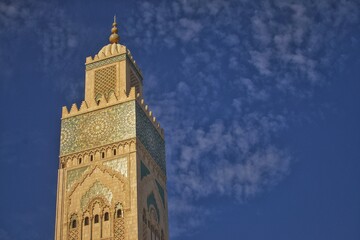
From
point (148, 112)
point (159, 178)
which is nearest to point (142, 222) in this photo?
point (159, 178)

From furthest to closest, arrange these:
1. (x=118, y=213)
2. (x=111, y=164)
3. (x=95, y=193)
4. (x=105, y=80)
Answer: (x=105, y=80), (x=111, y=164), (x=95, y=193), (x=118, y=213)

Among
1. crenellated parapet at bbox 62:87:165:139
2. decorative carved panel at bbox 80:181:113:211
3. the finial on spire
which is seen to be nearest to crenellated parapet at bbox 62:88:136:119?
crenellated parapet at bbox 62:87:165:139

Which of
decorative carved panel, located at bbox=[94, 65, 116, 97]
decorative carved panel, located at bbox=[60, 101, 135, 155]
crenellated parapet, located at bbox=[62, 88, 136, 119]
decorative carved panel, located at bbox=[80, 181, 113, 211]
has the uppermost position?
decorative carved panel, located at bbox=[94, 65, 116, 97]

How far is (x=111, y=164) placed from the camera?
877 inches

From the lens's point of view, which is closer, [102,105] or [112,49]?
[102,105]

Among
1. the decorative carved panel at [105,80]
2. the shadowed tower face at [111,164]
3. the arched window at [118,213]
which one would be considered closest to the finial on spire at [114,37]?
the shadowed tower face at [111,164]

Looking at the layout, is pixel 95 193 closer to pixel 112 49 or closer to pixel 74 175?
pixel 74 175

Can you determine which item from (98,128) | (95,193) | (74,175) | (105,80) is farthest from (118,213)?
(105,80)

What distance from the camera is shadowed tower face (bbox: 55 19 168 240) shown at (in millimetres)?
21391

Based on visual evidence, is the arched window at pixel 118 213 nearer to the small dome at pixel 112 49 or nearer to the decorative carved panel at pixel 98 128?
the decorative carved panel at pixel 98 128

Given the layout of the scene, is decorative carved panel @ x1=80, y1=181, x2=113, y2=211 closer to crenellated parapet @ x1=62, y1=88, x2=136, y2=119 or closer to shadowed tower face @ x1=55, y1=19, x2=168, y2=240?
shadowed tower face @ x1=55, y1=19, x2=168, y2=240

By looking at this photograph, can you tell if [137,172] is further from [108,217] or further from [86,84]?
[86,84]

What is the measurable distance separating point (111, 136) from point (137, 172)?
1.67 metres

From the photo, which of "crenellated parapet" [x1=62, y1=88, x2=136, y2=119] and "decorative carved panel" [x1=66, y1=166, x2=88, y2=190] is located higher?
"crenellated parapet" [x1=62, y1=88, x2=136, y2=119]
